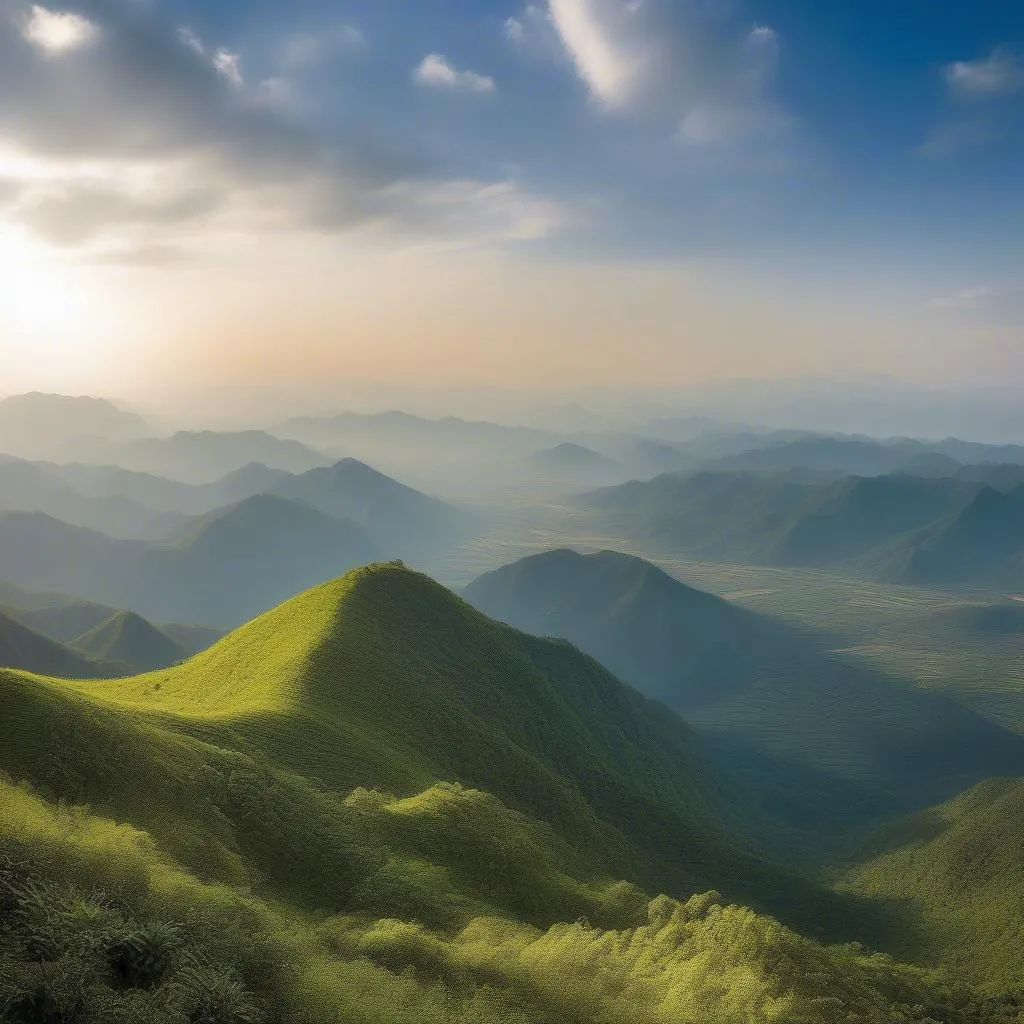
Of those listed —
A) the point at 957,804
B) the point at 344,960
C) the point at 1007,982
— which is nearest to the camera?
the point at 344,960

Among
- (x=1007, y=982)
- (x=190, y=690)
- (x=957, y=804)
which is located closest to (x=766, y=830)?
(x=957, y=804)

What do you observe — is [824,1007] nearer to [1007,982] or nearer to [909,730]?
[1007,982]

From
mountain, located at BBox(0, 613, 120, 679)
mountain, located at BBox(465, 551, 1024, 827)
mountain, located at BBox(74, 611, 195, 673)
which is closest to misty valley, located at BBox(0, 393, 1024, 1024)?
mountain, located at BBox(465, 551, 1024, 827)

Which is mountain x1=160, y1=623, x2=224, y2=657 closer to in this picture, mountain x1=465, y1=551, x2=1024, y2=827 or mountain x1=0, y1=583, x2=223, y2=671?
mountain x1=0, y1=583, x2=223, y2=671

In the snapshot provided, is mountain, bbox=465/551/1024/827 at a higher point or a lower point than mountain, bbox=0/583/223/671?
lower

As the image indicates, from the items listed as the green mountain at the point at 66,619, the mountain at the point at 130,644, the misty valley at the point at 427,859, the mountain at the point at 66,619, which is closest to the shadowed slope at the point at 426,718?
the misty valley at the point at 427,859

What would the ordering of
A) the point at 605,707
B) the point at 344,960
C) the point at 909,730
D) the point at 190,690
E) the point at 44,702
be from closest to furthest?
the point at 344,960 < the point at 44,702 < the point at 190,690 < the point at 605,707 < the point at 909,730
